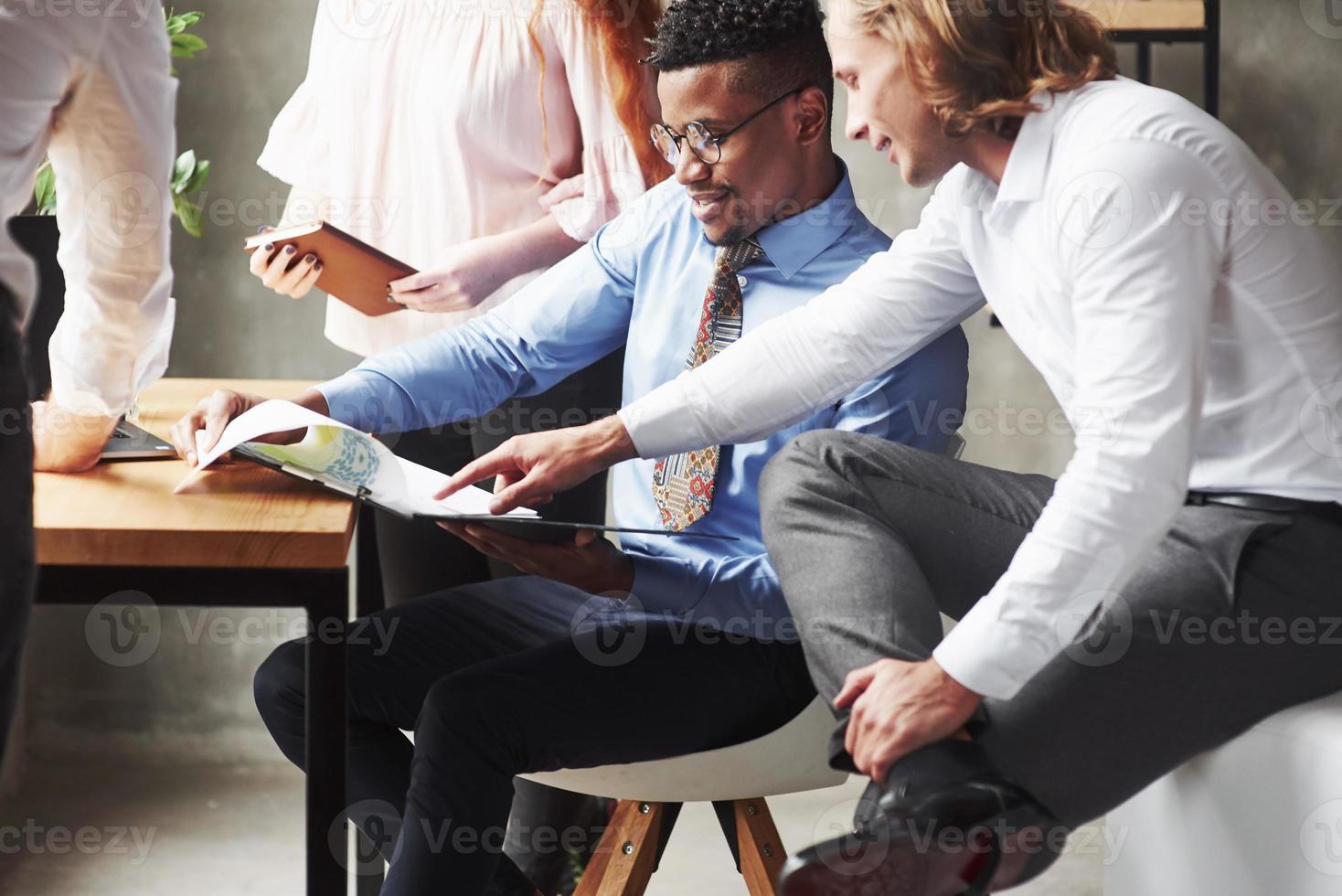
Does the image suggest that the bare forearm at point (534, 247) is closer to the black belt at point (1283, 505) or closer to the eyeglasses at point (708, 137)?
the eyeglasses at point (708, 137)

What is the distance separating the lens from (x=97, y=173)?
1.17 m

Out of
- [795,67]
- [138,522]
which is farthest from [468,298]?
[138,522]

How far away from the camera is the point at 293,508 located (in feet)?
3.99

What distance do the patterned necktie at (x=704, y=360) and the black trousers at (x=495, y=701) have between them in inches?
5.4

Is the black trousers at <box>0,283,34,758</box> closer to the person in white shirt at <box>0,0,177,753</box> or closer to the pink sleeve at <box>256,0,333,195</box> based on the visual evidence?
the person in white shirt at <box>0,0,177,753</box>

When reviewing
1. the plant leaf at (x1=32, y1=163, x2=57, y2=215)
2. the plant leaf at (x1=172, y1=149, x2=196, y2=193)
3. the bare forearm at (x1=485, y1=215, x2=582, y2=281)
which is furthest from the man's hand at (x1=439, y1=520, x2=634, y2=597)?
the plant leaf at (x1=172, y1=149, x2=196, y2=193)

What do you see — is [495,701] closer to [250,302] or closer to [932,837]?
[932,837]

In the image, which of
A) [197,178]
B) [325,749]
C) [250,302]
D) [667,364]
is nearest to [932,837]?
[325,749]

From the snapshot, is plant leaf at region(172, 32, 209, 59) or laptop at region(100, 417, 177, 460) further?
plant leaf at region(172, 32, 209, 59)

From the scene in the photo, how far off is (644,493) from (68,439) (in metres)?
0.63

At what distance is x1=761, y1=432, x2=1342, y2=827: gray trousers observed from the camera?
1.09m

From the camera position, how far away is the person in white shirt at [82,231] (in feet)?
3.16

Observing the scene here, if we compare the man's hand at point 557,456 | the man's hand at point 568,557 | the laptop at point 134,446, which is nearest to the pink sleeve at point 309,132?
the laptop at point 134,446

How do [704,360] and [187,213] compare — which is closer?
[704,360]
